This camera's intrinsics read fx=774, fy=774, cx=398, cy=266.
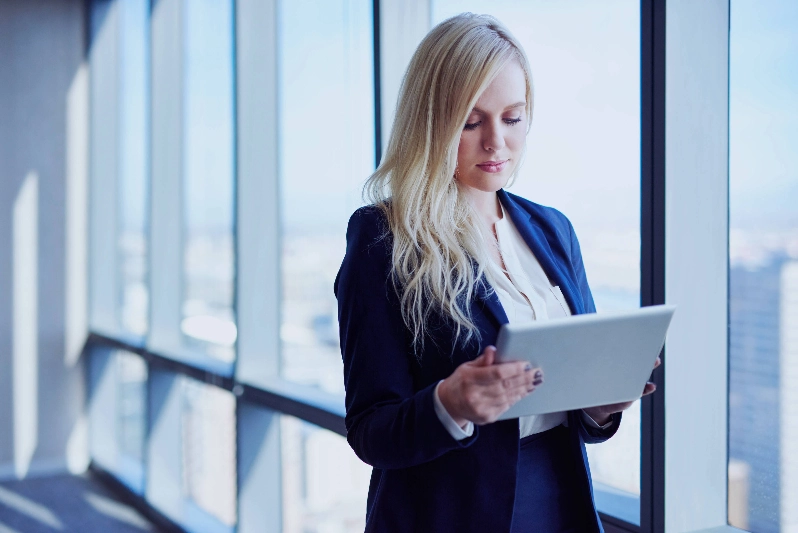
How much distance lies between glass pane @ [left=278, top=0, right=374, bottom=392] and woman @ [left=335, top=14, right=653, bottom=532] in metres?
1.38

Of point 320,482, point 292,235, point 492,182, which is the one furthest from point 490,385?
point 292,235

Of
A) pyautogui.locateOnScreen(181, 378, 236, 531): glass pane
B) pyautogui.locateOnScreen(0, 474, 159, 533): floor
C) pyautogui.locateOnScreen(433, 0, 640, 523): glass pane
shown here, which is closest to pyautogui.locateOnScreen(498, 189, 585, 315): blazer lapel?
pyautogui.locateOnScreen(433, 0, 640, 523): glass pane

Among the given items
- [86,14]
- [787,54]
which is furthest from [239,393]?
[86,14]

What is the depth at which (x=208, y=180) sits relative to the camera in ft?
14.0

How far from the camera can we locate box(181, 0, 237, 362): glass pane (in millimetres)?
4008

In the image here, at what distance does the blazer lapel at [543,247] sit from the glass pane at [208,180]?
253 centimetres

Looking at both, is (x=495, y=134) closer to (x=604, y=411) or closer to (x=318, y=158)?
(x=604, y=411)

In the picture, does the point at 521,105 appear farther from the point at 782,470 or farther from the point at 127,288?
the point at 127,288

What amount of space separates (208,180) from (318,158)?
1.27m

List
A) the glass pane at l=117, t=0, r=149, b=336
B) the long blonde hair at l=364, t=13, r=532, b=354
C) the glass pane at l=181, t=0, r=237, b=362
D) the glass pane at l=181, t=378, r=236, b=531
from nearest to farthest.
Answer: the long blonde hair at l=364, t=13, r=532, b=354, the glass pane at l=181, t=378, r=236, b=531, the glass pane at l=181, t=0, r=237, b=362, the glass pane at l=117, t=0, r=149, b=336

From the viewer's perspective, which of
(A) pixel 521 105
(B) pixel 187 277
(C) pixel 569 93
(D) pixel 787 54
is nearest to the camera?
(A) pixel 521 105

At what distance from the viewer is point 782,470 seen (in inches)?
60.8

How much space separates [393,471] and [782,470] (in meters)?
0.81

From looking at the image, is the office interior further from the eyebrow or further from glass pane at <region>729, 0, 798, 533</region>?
the eyebrow
